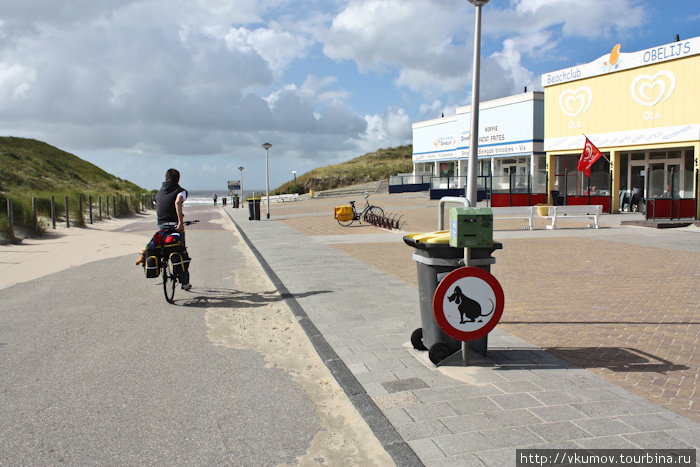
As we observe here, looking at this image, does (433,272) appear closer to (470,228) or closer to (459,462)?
(470,228)

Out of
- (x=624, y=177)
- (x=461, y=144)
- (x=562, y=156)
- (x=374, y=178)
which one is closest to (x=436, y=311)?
(x=624, y=177)

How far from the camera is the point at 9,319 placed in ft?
22.7

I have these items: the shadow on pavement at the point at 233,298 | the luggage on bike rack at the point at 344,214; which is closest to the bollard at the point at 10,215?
the shadow on pavement at the point at 233,298

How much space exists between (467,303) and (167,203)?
512 centimetres

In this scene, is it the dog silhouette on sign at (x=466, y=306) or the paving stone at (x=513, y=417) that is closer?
the paving stone at (x=513, y=417)

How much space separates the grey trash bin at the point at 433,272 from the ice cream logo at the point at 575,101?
83.3ft

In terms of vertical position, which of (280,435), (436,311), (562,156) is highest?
(562,156)

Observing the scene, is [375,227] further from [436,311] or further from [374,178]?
[374,178]

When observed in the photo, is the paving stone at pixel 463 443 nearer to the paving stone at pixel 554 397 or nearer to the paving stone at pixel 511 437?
the paving stone at pixel 511 437

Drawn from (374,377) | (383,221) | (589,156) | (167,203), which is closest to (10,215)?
(167,203)

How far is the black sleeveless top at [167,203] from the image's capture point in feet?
26.8

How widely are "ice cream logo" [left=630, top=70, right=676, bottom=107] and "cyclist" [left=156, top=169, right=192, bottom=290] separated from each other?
21.7 metres

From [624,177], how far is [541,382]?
27869 mm

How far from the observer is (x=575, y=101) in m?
28.0
